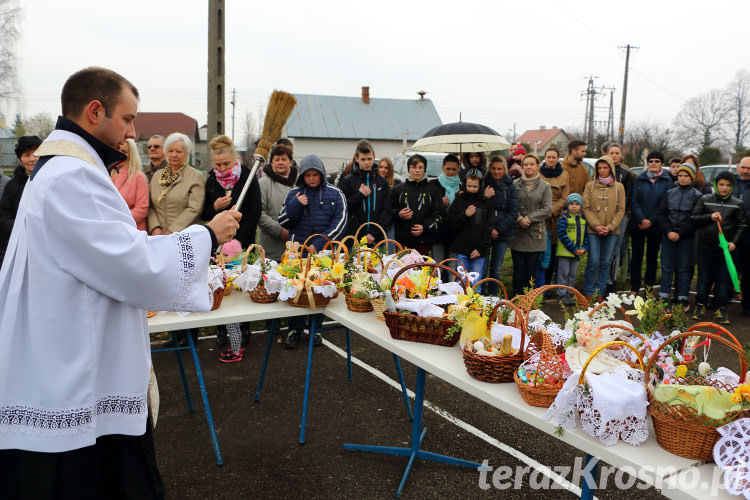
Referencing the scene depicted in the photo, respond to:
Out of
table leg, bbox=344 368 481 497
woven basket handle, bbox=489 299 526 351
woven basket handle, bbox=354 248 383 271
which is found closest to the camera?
woven basket handle, bbox=489 299 526 351

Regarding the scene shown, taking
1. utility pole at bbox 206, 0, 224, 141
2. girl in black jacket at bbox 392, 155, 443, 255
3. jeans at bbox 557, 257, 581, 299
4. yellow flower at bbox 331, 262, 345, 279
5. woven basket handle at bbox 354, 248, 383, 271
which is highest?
utility pole at bbox 206, 0, 224, 141

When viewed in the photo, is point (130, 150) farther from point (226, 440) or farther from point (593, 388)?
point (593, 388)

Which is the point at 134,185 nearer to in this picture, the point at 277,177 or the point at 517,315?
the point at 277,177

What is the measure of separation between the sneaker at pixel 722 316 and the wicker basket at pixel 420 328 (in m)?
Answer: 4.96

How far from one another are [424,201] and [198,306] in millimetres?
4139

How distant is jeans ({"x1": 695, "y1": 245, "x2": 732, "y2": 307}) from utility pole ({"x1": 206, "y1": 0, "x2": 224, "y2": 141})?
284 inches

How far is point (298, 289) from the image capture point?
3.29 m

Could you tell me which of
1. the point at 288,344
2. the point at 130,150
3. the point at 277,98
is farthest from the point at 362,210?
the point at 277,98

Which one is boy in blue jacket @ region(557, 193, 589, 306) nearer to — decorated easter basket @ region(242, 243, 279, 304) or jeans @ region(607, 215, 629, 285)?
jeans @ region(607, 215, 629, 285)

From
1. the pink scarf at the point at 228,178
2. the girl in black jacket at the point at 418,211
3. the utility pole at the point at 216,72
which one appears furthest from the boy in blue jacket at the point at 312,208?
the utility pole at the point at 216,72

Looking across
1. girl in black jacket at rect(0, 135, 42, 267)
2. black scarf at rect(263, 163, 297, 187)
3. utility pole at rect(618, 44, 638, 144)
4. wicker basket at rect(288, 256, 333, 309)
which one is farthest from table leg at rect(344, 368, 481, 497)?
utility pole at rect(618, 44, 638, 144)

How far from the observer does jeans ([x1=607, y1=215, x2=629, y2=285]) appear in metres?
6.93

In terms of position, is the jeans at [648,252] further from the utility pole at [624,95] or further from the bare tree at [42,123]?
the bare tree at [42,123]

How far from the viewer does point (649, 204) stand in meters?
6.78
